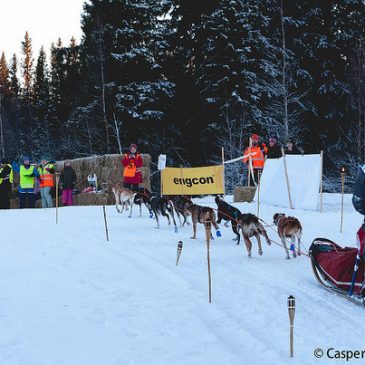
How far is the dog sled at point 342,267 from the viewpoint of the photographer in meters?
4.35

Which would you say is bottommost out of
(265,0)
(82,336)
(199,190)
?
(82,336)

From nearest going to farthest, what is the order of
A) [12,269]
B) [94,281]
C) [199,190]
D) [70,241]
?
[94,281], [12,269], [70,241], [199,190]

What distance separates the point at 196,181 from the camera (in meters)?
12.5

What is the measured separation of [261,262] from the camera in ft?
20.5

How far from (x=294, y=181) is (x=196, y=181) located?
258 centimetres

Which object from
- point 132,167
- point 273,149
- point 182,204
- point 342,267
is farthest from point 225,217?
point 132,167

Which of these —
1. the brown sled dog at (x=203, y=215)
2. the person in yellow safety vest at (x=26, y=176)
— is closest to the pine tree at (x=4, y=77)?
the person in yellow safety vest at (x=26, y=176)

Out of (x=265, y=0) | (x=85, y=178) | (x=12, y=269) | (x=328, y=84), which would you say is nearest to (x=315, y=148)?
(x=328, y=84)

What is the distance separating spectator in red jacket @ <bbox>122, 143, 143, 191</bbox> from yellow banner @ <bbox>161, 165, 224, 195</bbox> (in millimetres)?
910

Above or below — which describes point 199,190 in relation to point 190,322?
above

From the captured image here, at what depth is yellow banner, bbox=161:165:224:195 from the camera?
1238cm

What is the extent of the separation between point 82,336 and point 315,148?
71.3 feet

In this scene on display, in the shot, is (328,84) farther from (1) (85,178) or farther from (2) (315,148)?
(1) (85,178)

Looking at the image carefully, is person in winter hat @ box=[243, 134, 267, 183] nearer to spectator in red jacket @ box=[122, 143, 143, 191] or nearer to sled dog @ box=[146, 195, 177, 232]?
spectator in red jacket @ box=[122, 143, 143, 191]
